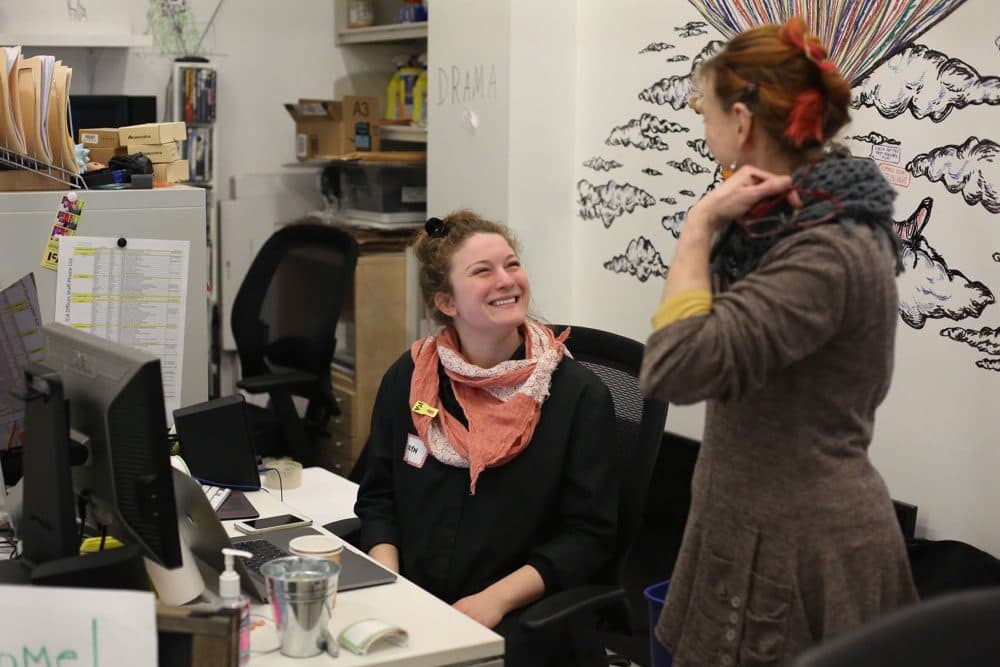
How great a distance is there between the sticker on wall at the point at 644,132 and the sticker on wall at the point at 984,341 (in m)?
1.01

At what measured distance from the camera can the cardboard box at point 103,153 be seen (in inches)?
115

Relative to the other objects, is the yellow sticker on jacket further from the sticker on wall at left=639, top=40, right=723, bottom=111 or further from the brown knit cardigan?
the sticker on wall at left=639, top=40, right=723, bottom=111

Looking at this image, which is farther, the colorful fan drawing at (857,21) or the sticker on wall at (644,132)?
the sticker on wall at (644,132)

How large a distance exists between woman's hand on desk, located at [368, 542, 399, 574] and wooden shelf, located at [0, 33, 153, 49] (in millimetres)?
3003

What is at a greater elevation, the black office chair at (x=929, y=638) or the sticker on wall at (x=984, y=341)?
the sticker on wall at (x=984, y=341)

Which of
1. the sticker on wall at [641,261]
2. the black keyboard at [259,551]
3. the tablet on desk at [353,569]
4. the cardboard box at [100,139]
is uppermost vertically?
the cardboard box at [100,139]

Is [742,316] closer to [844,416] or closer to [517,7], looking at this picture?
[844,416]

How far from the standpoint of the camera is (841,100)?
1.49 meters

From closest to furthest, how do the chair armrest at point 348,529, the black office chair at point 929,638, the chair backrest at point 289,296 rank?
1. the black office chair at point 929,638
2. the chair armrest at point 348,529
3. the chair backrest at point 289,296

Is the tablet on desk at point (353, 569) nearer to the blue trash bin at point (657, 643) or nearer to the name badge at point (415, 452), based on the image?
the name badge at point (415, 452)

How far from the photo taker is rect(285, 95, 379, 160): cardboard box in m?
4.57

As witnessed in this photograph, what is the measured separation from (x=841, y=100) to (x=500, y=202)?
2.18m

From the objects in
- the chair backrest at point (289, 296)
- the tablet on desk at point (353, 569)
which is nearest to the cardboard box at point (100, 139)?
the chair backrest at point (289, 296)

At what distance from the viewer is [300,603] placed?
1603 millimetres
